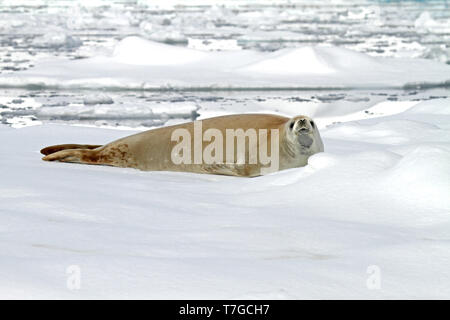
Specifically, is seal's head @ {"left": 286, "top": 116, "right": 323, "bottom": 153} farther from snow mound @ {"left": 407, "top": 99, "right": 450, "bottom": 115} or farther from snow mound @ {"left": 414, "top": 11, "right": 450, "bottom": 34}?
snow mound @ {"left": 414, "top": 11, "right": 450, "bottom": 34}

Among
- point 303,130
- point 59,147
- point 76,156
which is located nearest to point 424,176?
point 303,130

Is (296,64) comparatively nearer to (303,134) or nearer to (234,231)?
(303,134)

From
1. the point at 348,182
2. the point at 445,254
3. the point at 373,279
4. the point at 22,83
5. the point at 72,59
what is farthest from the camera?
the point at 72,59

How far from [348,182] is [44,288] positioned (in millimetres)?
1240

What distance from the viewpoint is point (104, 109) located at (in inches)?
289

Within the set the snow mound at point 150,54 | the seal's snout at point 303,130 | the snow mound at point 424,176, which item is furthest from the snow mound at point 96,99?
the snow mound at point 424,176

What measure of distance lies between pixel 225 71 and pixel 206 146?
297 inches

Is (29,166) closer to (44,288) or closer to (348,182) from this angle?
(348,182)

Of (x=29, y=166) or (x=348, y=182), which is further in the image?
(x=29, y=166)

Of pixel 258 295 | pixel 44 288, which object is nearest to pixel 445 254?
pixel 258 295

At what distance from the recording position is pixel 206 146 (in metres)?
3.49

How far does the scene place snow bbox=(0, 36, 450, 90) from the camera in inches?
387

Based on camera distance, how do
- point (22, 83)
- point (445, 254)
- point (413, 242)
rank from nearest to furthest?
1. point (445, 254)
2. point (413, 242)
3. point (22, 83)
